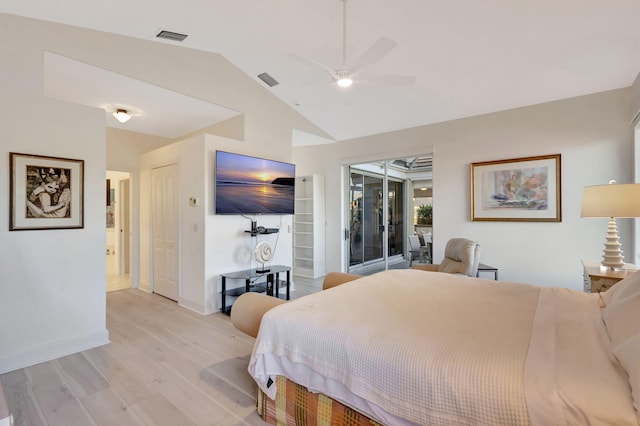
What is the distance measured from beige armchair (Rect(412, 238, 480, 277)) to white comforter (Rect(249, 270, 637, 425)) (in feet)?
3.89

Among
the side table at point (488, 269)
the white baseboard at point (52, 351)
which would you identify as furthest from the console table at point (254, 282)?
the side table at point (488, 269)

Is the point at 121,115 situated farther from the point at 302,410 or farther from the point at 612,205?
the point at 612,205

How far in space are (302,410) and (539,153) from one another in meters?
4.02

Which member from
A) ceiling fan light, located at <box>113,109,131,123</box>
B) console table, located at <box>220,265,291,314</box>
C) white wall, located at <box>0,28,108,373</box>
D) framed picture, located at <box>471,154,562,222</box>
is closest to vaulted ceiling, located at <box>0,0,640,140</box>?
white wall, located at <box>0,28,108,373</box>

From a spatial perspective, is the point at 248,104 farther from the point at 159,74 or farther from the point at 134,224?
the point at 134,224

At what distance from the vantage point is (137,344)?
3082 millimetres

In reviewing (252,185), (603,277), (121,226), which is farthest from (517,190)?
(121,226)

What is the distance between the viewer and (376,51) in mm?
2426

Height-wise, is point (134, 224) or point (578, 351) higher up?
point (134, 224)

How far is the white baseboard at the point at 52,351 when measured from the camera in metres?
2.57

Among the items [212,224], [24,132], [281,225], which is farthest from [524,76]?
[24,132]

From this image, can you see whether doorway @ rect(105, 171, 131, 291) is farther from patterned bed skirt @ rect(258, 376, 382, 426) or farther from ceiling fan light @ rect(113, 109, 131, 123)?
patterned bed skirt @ rect(258, 376, 382, 426)

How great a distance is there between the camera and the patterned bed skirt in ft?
5.08

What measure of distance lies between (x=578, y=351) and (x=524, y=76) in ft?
10.8
